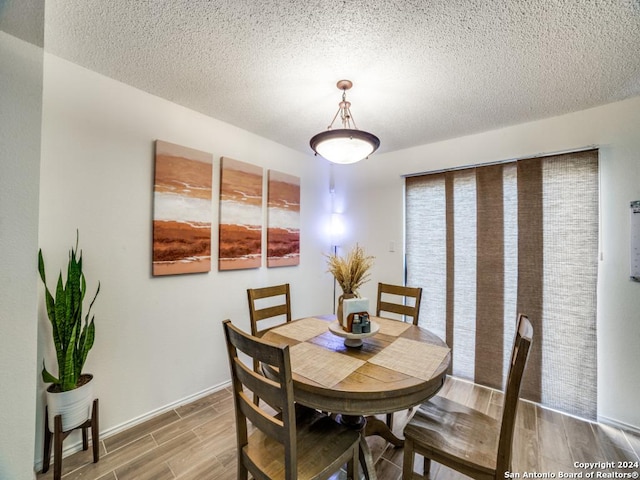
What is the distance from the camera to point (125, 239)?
1893mm

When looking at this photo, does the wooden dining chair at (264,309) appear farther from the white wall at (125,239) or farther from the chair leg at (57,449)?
the chair leg at (57,449)

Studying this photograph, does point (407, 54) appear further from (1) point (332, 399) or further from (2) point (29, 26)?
(1) point (332, 399)

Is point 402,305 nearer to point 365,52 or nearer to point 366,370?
point 366,370

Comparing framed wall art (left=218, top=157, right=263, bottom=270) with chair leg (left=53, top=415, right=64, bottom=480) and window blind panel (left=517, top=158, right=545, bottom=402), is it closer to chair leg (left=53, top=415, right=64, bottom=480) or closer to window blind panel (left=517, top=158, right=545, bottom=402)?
chair leg (left=53, top=415, right=64, bottom=480)

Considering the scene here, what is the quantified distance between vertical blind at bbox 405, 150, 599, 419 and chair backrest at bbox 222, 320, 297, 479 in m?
2.32

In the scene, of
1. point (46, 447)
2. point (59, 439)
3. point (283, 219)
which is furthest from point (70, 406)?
point (283, 219)

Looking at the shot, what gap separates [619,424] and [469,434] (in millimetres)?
1777

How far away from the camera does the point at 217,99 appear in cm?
208

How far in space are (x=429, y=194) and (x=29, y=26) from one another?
9.99 ft

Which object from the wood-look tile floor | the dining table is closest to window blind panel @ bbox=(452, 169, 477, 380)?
the wood-look tile floor

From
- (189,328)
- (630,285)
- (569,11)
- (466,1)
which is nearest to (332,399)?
(189,328)

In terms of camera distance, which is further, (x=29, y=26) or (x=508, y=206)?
(x=508, y=206)

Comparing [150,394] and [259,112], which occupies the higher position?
[259,112]

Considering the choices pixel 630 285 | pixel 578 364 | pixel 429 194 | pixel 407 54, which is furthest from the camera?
pixel 429 194
